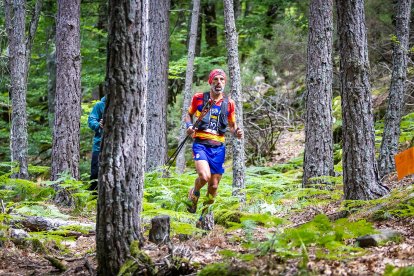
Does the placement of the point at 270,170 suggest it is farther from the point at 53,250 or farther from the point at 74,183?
the point at 53,250

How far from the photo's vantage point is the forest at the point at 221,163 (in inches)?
194

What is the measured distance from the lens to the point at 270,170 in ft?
49.0

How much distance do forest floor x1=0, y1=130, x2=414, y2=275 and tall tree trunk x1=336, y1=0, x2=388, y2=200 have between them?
2.03ft

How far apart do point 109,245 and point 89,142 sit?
14.7 m

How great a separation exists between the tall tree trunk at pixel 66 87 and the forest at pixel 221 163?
30 millimetres

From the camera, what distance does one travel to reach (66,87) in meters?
10.6

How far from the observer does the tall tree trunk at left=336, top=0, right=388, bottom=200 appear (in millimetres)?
7133

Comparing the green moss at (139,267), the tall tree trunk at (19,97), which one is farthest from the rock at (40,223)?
the tall tree trunk at (19,97)

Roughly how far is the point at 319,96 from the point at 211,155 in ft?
11.7

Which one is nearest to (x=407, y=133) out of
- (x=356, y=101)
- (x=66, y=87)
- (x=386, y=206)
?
(x=356, y=101)

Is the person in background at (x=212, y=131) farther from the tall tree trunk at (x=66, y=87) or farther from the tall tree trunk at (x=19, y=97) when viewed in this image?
the tall tree trunk at (x=19, y=97)

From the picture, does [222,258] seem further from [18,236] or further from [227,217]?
[18,236]

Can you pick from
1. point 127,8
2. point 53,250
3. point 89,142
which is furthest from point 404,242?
point 89,142

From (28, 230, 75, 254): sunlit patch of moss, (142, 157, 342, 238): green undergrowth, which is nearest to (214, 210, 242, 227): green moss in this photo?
(142, 157, 342, 238): green undergrowth
